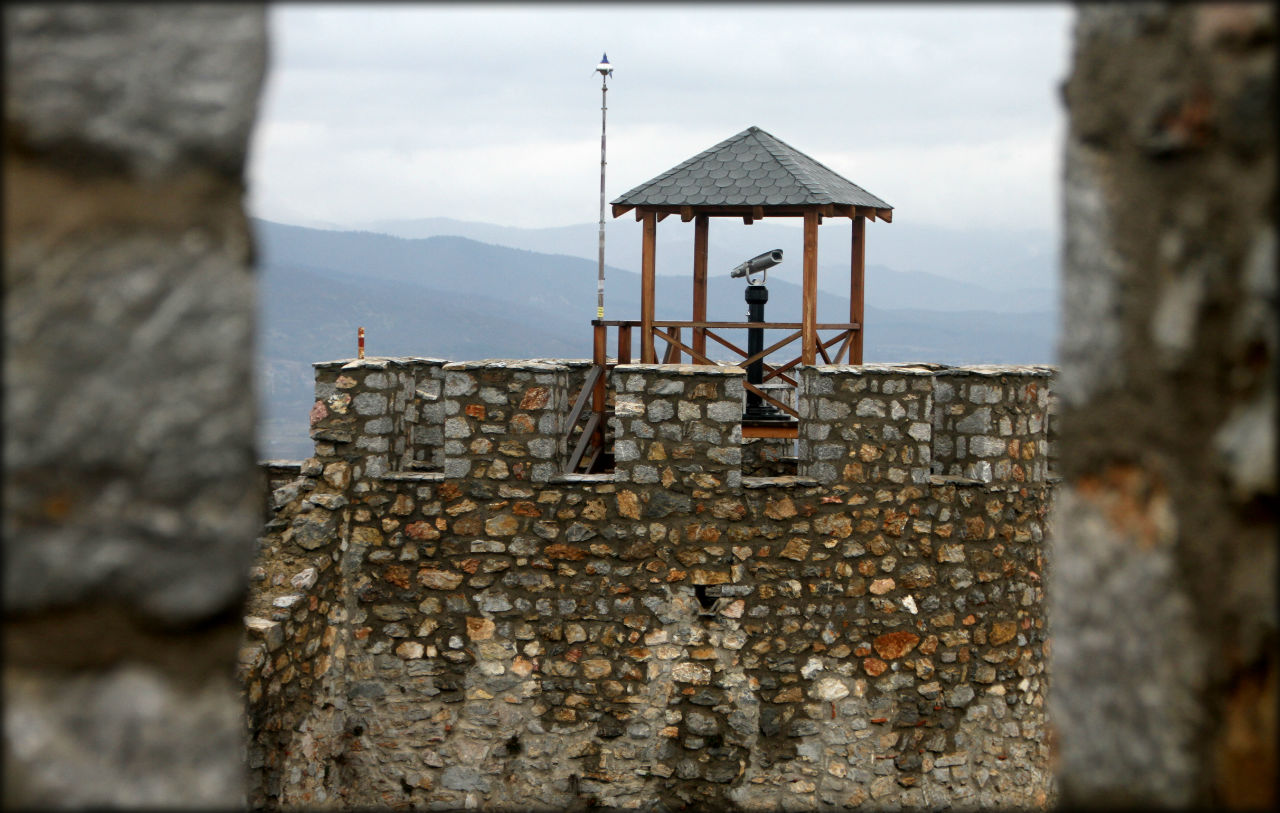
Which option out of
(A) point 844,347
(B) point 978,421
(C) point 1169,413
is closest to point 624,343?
(A) point 844,347

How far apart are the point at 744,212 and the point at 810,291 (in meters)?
0.75

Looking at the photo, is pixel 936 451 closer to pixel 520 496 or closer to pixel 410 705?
pixel 520 496

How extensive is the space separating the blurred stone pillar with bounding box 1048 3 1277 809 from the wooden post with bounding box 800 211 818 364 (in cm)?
714

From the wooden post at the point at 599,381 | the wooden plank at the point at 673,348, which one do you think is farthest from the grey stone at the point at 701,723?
the wooden plank at the point at 673,348

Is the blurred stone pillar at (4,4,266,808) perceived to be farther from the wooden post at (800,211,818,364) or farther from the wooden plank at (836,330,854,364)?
the wooden plank at (836,330,854,364)

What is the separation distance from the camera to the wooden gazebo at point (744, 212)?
29.5 feet

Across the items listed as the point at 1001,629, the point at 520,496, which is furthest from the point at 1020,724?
the point at 520,496

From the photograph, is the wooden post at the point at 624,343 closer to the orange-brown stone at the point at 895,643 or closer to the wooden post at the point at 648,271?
the wooden post at the point at 648,271

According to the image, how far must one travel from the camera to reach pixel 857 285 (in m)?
9.97

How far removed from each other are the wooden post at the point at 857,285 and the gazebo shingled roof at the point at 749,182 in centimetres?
24

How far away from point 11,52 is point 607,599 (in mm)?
6088

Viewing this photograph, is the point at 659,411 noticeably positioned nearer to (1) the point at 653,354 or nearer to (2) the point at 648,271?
(1) the point at 653,354

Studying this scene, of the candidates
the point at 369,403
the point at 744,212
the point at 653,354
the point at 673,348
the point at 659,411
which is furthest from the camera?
the point at 673,348

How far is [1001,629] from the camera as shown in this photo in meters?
7.78
